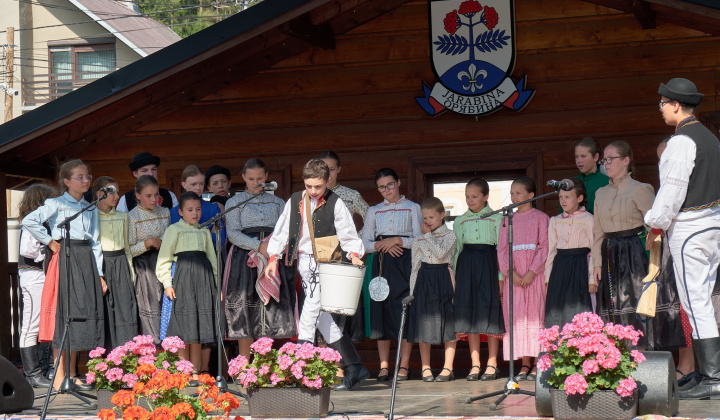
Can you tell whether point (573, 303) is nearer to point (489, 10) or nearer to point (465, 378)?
point (465, 378)

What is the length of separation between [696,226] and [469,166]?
337 centimetres

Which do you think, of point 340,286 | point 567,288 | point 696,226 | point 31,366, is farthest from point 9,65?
point 696,226

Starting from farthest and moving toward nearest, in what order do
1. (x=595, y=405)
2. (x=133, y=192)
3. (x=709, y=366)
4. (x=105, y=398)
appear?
(x=133, y=192) < (x=105, y=398) < (x=709, y=366) < (x=595, y=405)

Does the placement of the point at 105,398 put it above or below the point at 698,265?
below

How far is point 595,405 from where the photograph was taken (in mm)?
5242

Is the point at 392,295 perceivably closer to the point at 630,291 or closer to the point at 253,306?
the point at 253,306

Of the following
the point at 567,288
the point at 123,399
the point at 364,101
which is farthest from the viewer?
the point at 364,101

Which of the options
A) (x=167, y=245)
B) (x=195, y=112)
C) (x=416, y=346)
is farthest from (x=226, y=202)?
(x=416, y=346)

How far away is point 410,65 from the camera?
932cm

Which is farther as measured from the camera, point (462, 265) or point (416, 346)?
point (416, 346)

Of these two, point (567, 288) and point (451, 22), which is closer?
point (567, 288)

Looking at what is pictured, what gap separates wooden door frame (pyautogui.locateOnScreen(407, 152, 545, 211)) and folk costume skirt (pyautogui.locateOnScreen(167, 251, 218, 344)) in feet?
7.56

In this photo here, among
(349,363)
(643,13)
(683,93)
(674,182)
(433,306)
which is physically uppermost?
(643,13)

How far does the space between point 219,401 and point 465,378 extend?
369 cm
